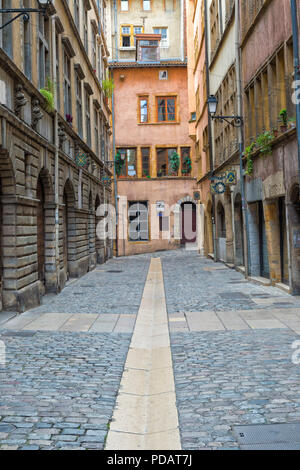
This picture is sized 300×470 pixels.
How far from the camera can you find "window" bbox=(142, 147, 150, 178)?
3822cm

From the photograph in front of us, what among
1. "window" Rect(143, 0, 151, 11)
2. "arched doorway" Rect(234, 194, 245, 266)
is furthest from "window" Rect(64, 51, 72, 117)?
"window" Rect(143, 0, 151, 11)

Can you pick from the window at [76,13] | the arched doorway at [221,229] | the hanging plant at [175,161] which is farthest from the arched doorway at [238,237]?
the hanging plant at [175,161]

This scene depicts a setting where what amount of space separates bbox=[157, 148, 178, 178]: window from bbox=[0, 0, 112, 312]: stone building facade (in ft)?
41.0

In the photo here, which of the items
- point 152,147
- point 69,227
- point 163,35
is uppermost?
point 163,35

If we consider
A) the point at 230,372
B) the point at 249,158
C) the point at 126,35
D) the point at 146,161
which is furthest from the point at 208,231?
the point at 230,372

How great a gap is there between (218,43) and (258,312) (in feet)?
52.0

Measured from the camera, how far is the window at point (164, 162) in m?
38.3

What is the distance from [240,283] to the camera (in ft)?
53.2

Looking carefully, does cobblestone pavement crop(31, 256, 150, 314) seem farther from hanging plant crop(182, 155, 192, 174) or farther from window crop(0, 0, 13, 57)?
hanging plant crop(182, 155, 192, 174)

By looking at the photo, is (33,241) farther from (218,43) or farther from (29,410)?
(218,43)

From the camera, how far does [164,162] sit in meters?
38.5

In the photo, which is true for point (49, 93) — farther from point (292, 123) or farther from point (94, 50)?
A: point (94, 50)

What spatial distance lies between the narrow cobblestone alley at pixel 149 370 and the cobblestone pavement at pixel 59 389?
12 millimetres

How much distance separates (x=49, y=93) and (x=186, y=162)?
25.0 m
